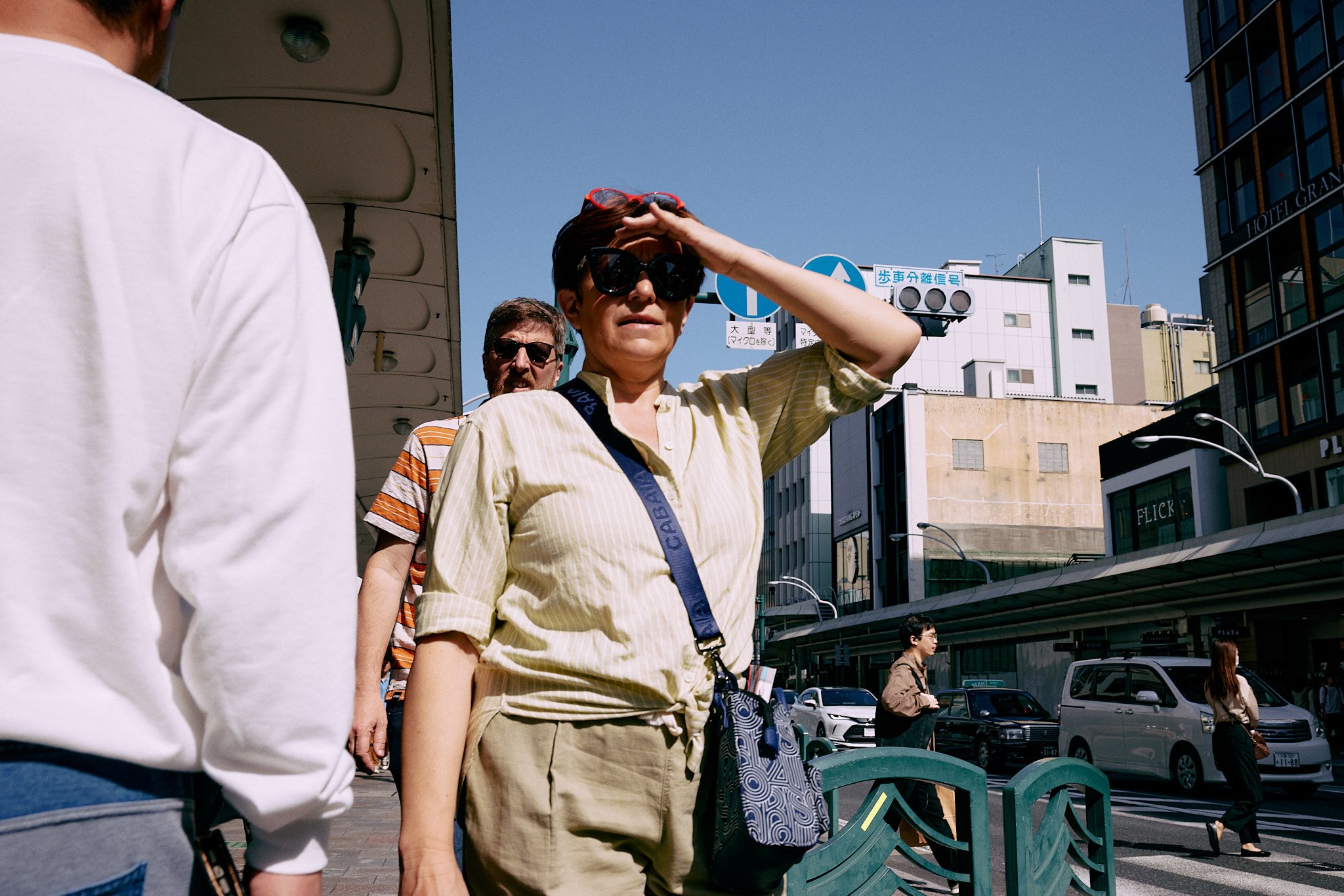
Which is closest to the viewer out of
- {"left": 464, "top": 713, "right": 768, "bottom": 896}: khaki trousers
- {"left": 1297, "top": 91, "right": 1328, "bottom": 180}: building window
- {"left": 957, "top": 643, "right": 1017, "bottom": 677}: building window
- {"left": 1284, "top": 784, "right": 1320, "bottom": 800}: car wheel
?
{"left": 464, "top": 713, "right": 768, "bottom": 896}: khaki trousers

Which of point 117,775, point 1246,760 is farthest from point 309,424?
point 1246,760

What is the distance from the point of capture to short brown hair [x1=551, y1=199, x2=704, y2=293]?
2201 millimetres

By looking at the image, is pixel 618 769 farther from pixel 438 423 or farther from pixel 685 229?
pixel 438 423

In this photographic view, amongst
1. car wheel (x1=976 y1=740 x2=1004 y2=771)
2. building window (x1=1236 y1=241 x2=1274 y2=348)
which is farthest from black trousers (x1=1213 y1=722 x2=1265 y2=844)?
building window (x1=1236 y1=241 x2=1274 y2=348)

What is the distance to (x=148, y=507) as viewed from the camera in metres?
1.10

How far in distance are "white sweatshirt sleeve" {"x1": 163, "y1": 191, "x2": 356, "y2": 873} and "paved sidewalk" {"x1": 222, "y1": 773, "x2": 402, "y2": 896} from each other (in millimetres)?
3386

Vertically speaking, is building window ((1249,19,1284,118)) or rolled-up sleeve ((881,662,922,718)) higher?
building window ((1249,19,1284,118))

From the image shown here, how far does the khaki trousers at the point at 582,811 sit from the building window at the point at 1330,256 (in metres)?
33.7

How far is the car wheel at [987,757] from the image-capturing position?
21859 mm

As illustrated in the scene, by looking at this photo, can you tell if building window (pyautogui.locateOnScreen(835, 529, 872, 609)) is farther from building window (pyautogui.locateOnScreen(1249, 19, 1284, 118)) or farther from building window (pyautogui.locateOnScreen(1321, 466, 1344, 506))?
building window (pyautogui.locateOnScreen(1249, 19, 1284, 118))

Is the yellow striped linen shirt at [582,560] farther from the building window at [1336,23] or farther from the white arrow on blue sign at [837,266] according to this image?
the building window at [1336,23]

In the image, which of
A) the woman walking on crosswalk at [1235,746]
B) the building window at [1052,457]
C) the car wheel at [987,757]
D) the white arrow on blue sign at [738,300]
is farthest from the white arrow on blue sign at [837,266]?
the building window at [1052,457]

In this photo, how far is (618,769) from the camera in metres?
1.83

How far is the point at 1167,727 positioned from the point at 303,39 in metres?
14.4
